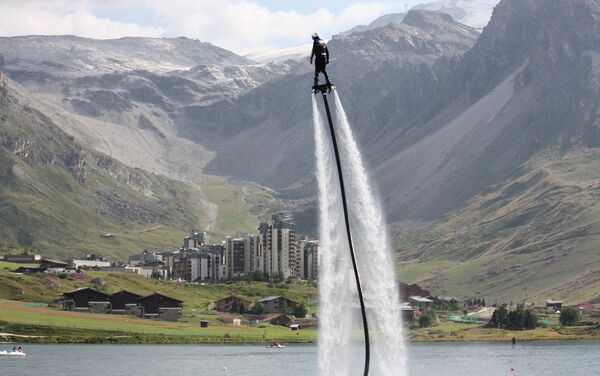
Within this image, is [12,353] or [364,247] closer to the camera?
[364,247]

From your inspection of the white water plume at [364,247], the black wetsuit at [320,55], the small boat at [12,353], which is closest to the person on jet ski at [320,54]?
the black wetsuit at [320,55]

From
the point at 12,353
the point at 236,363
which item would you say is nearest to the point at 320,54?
the point at 236,363

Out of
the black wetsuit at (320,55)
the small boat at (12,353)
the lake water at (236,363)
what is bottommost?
the lake water at (236,363)

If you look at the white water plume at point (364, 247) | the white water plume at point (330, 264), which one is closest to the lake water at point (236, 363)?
the white water plume at point (364, 247)

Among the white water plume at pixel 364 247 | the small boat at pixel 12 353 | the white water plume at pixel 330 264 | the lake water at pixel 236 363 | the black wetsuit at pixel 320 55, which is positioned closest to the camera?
the black wetsuit at pixel 320 55

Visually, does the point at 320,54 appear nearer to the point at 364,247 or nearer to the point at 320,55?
the point at 320,55

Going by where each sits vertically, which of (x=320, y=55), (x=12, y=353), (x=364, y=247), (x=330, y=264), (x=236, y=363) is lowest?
(x=330, y=264)

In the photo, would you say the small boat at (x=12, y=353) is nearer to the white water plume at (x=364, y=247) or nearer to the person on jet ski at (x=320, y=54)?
the white water plume at (x=364, y=247)

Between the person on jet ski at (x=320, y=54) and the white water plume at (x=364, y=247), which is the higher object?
the person on jet ski at (x=320, y=54)

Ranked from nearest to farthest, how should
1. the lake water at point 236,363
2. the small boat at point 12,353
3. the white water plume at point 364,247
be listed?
the white water plume at point 364,247, the lake water at point 236,363, the small boat at point 12,353

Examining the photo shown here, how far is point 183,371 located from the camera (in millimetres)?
156250

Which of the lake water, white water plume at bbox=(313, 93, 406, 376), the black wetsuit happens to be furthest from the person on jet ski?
the lake water

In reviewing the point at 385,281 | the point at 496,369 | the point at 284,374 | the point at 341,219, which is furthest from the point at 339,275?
the point at 496,369

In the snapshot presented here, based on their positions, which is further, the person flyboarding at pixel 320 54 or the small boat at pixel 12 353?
the small boat at pixel 12 353
